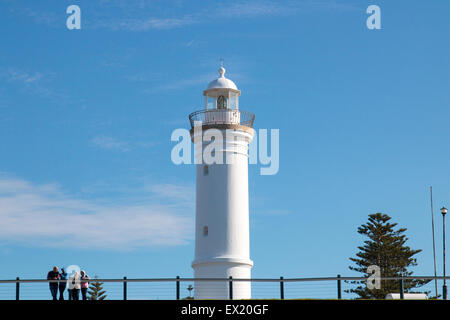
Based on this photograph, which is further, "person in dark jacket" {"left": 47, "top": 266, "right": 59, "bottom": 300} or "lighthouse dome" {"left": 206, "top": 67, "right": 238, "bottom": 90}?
"lighthouse dome" {"left": 206, "top": 67, "right": 238, "bottom": 90}

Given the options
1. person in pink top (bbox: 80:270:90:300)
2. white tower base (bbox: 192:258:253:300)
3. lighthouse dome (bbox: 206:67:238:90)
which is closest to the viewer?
person in pink top (bbox: 80:270:90:300)

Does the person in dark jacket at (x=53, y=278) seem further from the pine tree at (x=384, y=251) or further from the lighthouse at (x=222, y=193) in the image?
the pine tree at (x=384, y=251)

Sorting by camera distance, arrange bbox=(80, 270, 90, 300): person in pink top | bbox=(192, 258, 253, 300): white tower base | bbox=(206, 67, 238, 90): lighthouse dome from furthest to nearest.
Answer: bbox=(206, 67, 238, 90): lighthouse dome → bbox=(192, 258, 253, 300): white tower base → bbox=(80, 270, 90, 300): person in pink top

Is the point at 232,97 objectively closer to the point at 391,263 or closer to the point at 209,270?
the point at 209,270

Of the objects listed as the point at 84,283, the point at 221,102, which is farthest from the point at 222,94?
the point at 84,283

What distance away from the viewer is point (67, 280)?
37.5 metres

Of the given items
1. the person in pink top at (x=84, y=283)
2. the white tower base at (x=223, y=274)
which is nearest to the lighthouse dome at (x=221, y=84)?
the white tower base at (x=223, y=274)

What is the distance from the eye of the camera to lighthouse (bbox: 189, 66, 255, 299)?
1971 inches

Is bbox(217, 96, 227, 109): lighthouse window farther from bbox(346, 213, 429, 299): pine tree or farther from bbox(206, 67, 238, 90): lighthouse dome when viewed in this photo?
bbox(346, 213, 429, 299): pine tree

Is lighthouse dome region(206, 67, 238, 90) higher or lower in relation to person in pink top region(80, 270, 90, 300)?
higher

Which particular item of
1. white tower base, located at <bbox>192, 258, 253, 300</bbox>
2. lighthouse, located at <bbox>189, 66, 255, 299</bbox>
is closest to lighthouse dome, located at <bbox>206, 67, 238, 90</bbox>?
lighthouse, located at <bbox>189, 66, 255, 299</bbox>

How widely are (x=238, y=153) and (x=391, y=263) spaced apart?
3116 cm
